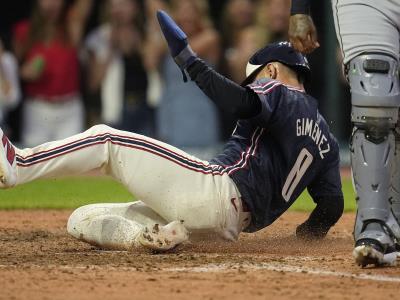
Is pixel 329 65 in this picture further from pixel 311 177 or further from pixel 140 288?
pixel 140 288

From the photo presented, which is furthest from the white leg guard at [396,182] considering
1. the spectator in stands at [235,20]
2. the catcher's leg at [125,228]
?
the spectator in stands at [235,20]

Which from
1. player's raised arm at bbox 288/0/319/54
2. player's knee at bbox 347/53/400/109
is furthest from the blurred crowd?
player's knee at bbox 347/53/400/109

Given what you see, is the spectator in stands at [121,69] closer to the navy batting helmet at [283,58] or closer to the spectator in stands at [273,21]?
the spectator in stands at [273,21]

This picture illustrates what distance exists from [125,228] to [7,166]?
0.70 metres

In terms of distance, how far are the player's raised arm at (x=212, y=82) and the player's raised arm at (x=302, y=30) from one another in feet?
1.03

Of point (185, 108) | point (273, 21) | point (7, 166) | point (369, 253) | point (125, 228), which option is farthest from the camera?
point (185, 108)

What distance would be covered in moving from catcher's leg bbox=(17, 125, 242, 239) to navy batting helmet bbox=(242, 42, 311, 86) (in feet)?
2.32

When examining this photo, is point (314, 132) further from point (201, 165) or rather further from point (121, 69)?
point (121, 69)

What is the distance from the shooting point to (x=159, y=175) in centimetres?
485

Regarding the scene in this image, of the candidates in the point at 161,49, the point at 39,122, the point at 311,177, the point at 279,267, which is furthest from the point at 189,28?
the point at 279,267

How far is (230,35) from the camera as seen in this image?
12.1m

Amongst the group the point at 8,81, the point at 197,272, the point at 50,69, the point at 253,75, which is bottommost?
the point at 197,272

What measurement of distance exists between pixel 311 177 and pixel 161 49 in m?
7.13

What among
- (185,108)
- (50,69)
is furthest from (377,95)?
(50,69)
